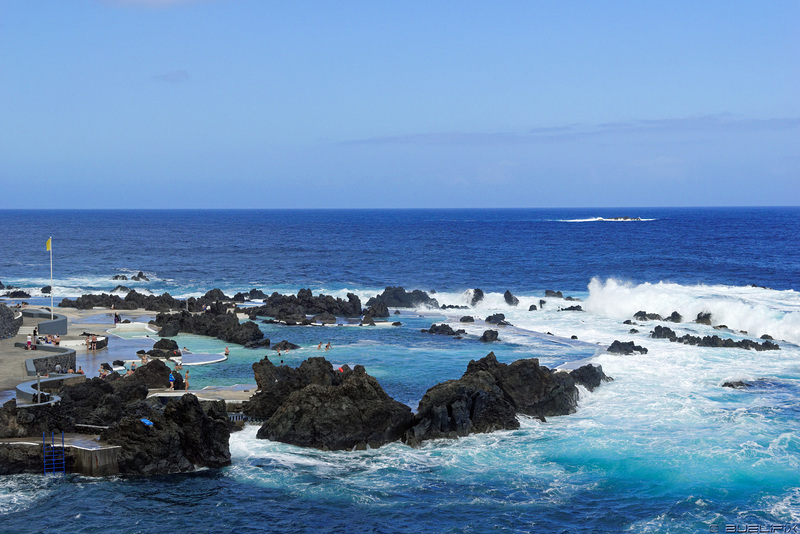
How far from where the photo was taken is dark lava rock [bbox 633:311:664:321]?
2276 inches

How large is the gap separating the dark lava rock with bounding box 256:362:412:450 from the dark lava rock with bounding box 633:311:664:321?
3460 cm

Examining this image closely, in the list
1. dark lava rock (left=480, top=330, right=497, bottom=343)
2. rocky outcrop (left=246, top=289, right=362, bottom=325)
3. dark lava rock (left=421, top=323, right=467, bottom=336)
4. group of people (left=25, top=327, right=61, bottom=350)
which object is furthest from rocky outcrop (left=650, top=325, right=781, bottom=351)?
group of people (left=25, top=327, right=61, bottom=350)

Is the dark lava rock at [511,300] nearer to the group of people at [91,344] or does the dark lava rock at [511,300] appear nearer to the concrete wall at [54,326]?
the group of people at [91,344]

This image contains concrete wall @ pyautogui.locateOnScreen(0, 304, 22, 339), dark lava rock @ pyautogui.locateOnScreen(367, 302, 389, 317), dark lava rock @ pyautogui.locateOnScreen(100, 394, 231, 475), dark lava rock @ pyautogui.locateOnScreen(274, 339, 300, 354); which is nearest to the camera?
dark lava rock @ pyautogui.locateOnScreen(100, 394, 231, 475)

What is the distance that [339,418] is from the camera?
2731cm

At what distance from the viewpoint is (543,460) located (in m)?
26.0

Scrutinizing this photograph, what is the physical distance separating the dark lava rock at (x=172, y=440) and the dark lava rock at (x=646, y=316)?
4050 centimetres

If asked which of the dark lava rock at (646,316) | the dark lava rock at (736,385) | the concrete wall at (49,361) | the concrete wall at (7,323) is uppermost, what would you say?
the concrete wall at (7,323)

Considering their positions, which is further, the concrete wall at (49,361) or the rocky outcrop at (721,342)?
the rocky outcrop at (721,342)

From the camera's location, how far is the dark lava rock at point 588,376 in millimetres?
35438

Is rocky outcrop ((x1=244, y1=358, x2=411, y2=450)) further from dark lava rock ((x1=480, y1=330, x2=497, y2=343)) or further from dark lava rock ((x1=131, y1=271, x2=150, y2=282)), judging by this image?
dark lava rock ((x1=131, y1=271, x2=150, y2=282))

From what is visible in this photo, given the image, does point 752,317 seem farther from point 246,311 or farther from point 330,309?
point 246,311

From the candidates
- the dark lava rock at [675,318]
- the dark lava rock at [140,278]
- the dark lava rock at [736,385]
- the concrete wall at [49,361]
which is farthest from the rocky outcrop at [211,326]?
the dark lava rock at [140,278]

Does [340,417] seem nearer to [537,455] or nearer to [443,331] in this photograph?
[537,455]
